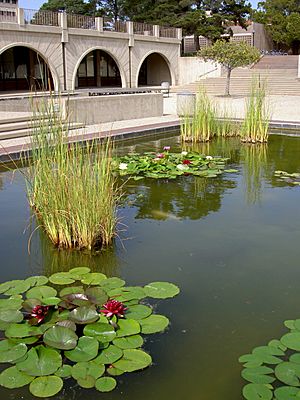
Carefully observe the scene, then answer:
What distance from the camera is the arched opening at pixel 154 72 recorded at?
→ 28219mm

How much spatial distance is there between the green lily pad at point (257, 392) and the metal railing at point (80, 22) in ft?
67.8

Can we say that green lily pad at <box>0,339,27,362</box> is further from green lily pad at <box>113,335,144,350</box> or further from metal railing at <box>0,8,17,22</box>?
metal railing at <box>0,8,17,22</box>

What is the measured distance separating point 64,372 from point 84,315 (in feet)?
1.34

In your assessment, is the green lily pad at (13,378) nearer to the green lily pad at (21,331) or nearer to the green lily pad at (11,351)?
the green lily pad at (11,351)

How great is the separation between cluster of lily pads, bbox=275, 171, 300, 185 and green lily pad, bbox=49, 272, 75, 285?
3.35m

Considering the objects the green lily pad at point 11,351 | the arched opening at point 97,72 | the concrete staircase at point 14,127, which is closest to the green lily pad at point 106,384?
the green lily pad at point 11,351

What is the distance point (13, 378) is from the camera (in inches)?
91.6

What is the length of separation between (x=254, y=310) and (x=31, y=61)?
71.9 feet

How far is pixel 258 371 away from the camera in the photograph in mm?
2361

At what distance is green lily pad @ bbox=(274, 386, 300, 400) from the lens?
2145mm

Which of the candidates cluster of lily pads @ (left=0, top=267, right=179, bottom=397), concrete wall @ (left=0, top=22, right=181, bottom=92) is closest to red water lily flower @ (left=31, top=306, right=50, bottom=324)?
cluster of lily pads @ (left=0, top=267, right=179, bottom=397)

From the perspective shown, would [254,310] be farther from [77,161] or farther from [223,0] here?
[223,0]

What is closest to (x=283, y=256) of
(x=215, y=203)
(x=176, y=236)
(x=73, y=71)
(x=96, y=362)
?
(x=176, y=236)

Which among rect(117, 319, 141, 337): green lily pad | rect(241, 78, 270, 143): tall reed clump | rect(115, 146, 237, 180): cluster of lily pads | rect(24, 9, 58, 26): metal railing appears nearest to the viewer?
rect(117, 319, 141, 337): green lily pad
